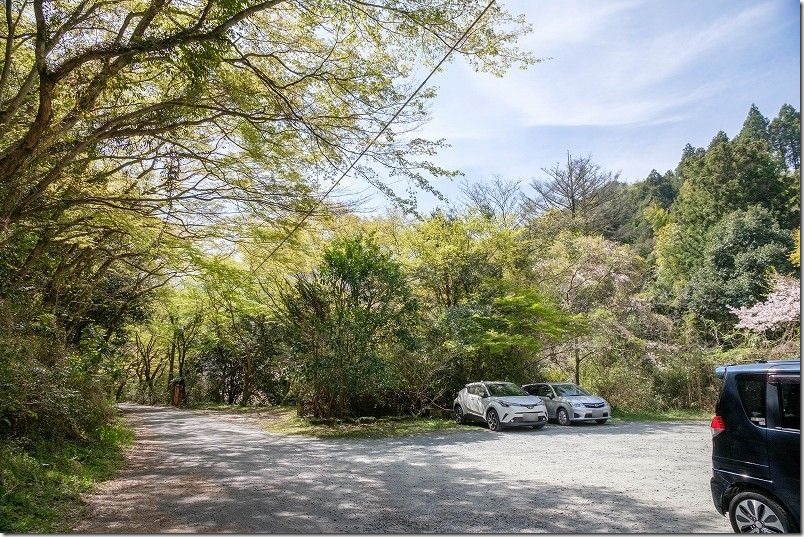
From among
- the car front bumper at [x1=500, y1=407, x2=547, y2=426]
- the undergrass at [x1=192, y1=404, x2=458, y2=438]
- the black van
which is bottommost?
the undergrass at [x1=192, y1=404, x2=458, y2=438]

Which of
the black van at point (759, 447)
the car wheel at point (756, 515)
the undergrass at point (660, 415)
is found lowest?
the undergrass at point (660, 415)

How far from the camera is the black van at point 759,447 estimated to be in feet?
11.0

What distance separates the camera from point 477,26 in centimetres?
601

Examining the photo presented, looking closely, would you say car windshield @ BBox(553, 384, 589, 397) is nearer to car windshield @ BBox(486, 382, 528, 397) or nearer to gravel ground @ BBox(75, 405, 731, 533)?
car windshield @ BBox(486, 382, 528, 397)

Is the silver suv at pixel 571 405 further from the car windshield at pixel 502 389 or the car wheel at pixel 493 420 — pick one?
the car wheel at pixel 493 420

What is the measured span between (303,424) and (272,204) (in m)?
7.06

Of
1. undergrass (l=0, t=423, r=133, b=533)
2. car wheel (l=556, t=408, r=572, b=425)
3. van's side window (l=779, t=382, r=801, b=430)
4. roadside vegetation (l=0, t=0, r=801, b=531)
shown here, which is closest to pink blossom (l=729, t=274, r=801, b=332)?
roadside vegetation (l=0, t=0, r=801, b=531)

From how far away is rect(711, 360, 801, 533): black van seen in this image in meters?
3.34

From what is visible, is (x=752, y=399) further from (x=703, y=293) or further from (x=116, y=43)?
(x=703, y=293)

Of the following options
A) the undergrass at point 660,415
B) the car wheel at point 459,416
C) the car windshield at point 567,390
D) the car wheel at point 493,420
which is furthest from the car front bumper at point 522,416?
the undergrass at point 660,415

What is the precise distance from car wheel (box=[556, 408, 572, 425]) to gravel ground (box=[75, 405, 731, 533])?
10.1 feet

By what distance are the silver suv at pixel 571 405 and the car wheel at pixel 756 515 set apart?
9.92 m

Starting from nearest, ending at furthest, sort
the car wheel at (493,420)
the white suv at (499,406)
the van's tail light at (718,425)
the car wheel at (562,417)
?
the van's tail light at (718,425) < the white suv at (499,406) < the car wheel at (493,420) < the car wheel at (562,417)

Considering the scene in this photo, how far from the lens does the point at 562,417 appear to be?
13.4 metres
